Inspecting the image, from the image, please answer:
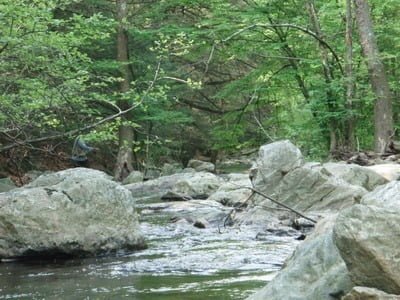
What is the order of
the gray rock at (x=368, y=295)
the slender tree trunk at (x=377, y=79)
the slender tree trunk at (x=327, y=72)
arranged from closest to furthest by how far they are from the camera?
the gray rock at (x=368, y=295) → the slender tree trunk at (x=377, y=79) → the slender tree trunk at (x=327, y=72)

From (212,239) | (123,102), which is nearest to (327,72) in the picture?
(123,102)

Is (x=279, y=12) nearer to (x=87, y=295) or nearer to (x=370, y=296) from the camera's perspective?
(x=87, y=295)

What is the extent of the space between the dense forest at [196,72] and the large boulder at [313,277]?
3.60m

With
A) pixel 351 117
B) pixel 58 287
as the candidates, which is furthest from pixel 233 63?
pixel 58 287

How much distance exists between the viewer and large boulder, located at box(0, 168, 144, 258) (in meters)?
7.77

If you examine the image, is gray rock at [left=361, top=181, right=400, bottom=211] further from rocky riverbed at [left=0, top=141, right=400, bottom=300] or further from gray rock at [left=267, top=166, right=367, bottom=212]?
gray rock at [left=267, top=166, right=367, bottom=212]

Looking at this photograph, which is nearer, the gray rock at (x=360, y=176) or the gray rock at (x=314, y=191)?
the gray rock at (x=314, y=191)

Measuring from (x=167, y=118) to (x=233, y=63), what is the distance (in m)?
4.66

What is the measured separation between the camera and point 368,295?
3455 millimetres

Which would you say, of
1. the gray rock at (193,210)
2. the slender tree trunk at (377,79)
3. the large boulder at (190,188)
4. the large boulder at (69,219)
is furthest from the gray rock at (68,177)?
the slender tree trunk at (377,79)

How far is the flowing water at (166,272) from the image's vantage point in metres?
5.90

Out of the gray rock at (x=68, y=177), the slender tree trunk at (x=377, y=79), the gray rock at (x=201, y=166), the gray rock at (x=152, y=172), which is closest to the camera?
the gray rock at (x=68, y=177)

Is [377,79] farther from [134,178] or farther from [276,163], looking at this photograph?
[134,178]

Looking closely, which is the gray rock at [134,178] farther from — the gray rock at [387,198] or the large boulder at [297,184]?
the gray rock at [387,198]
